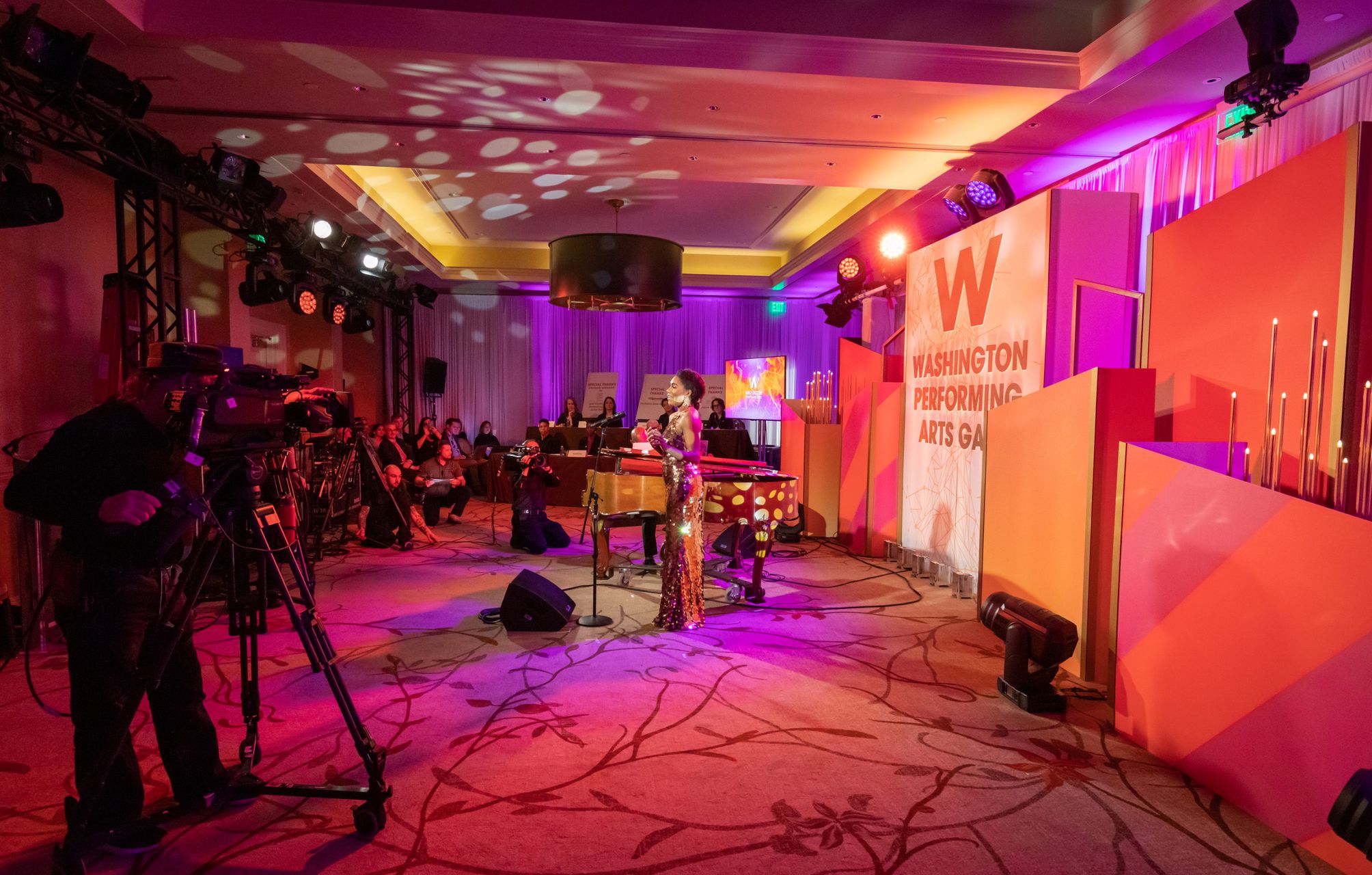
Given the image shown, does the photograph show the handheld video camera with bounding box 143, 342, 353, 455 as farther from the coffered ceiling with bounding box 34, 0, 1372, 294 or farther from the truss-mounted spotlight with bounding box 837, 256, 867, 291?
the truss-mounted spotlight with bounding box 837, 256, 867, 291

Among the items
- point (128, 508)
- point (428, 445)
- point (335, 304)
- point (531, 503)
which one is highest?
point (335, 304)

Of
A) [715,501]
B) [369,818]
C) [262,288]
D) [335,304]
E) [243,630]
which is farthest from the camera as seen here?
[335,304]

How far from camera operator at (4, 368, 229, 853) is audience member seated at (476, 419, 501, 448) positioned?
1033 centimetres

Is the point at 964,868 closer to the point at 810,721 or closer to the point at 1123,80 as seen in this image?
the point at 810,721

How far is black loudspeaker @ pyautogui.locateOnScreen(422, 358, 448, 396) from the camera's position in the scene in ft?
42.8

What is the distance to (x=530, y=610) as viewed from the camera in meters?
4.59

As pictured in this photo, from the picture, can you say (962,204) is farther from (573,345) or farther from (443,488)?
(573,345)

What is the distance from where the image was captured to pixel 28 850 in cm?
231

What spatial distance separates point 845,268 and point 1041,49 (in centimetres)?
458

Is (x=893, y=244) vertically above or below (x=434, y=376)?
above

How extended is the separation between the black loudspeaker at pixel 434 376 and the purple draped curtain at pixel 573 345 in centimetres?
56

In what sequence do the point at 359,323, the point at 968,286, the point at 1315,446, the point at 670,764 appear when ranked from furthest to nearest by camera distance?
the point at 359,323 < the point at 968,286 < the point at 1315,446 < the point at 670,764

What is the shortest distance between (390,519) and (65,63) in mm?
4536

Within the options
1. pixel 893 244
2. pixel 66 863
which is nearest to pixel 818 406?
pixel 893 244
